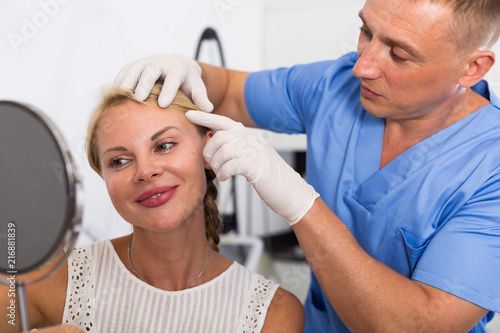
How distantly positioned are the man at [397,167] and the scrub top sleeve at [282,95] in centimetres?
3

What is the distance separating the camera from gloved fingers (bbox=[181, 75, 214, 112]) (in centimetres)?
102

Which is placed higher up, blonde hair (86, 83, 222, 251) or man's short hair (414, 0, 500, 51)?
man's short hair (414, 0, 500, 51)

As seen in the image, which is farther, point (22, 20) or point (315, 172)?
point (315, 172)

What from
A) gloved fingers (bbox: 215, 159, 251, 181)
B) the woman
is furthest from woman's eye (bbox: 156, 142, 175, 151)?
gloved fingers (bbox: 215, 159, 251, 181)

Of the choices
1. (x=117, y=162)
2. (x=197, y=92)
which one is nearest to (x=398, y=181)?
(x=197, y=92)

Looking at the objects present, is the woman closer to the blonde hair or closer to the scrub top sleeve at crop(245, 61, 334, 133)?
the blonde hair

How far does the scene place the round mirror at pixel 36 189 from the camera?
1.79 feet

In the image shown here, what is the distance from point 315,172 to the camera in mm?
1148

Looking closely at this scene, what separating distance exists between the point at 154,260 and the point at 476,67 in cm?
73

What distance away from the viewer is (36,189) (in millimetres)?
556

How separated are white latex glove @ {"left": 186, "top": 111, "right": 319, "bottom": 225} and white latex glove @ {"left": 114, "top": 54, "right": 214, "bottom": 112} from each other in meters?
0.09

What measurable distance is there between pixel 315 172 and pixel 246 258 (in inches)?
37.1

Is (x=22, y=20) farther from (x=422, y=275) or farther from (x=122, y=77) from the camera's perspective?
(x=422, y=275)

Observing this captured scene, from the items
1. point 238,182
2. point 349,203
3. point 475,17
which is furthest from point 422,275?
point 238,182
